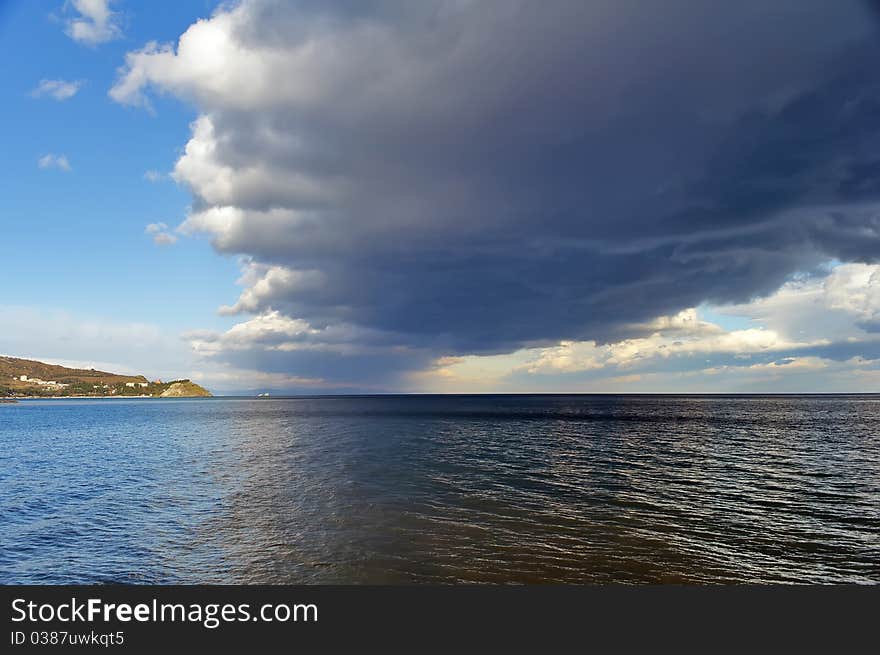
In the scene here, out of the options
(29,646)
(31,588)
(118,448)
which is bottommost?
(118,448)

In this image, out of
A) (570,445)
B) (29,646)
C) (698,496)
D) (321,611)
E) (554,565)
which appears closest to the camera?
(29,646)

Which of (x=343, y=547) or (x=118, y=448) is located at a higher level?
(x=343, y=547)

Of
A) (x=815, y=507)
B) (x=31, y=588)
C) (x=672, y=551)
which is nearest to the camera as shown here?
(x=31, y=588)

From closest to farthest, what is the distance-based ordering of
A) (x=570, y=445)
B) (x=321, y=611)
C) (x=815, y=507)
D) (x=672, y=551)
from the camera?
1. (x=321, y=611)
2. (x=672, y=551)
3. (x=815, y=507)
4. (x=570, y=445)

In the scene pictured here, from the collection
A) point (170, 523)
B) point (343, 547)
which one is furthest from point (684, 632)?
point (170, 523)

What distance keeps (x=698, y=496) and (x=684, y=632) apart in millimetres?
24333

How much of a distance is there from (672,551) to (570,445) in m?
48.4

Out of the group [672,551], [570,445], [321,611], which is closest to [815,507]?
[672,551]

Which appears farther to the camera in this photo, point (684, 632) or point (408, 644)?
point (684, 632)

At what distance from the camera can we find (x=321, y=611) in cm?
1554

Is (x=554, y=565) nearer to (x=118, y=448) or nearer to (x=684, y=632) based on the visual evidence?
(x=684, y=632)

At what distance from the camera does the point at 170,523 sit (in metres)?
28.7

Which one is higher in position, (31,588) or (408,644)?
(408,644)

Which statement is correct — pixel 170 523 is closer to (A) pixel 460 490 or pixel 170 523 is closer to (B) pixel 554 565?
(A) pixel 460 490
